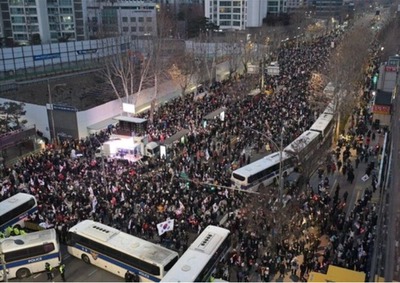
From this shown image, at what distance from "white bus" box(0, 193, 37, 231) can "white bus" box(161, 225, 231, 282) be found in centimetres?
793

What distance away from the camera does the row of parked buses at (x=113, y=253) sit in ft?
43.4

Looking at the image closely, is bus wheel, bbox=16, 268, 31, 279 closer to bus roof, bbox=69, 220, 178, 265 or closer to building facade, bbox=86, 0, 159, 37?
bus roof, bbox=69, 220, 178, 265

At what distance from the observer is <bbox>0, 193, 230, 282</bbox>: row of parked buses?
521 inches

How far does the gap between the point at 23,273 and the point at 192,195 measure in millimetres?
7385

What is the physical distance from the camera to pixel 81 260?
15.6 meters

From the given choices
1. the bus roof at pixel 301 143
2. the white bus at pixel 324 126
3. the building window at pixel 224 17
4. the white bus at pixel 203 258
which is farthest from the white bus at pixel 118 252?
the building window at pixel 224 17

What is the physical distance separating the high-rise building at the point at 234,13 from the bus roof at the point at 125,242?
7389cm

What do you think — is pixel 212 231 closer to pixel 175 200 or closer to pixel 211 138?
pixel 175 200

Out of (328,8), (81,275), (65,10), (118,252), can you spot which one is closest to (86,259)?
(81,275)

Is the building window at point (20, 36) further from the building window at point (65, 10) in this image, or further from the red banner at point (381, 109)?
the red banner at point (381, 109)

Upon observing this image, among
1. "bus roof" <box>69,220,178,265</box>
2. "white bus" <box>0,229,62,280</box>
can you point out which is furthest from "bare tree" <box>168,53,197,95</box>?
"white bus" <box>0,229,62,280</box>

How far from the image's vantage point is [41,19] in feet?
200

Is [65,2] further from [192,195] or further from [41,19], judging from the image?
[192,195]

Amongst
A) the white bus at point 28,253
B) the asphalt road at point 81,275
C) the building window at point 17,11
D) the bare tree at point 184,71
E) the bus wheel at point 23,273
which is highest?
the building window at point 17,11
